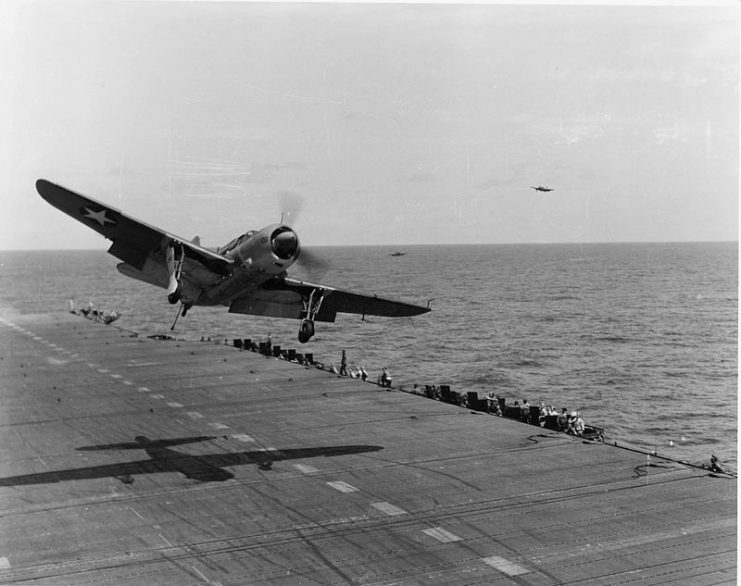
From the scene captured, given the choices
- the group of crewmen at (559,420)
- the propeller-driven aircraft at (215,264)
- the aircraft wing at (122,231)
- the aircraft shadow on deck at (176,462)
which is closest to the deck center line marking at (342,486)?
the aircraft shadow on deck at (176,462)

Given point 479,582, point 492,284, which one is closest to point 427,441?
point 479,582

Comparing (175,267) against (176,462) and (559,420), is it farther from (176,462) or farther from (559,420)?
(559,420)

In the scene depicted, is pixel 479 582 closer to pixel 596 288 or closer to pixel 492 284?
pixel 596 288

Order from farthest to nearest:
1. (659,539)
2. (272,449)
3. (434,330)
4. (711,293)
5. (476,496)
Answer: (711,293), (434,330), (272,449), (476,496), (659,539)

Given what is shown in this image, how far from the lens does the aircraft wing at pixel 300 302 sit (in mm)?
29625

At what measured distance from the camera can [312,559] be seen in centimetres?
2084

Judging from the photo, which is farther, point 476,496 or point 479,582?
point 476,496

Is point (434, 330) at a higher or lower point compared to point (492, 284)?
lower

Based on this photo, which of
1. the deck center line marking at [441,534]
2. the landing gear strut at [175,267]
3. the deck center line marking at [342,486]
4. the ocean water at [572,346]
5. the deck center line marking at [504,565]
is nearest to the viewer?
the deck center line marking at [504,565]

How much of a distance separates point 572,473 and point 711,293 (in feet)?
432

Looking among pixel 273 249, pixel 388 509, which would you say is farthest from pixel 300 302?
pixel 388 509

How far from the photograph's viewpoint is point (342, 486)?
88.7 ft

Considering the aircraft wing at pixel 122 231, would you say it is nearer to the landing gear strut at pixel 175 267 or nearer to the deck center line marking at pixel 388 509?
the landing gear strut at pixel 175 267

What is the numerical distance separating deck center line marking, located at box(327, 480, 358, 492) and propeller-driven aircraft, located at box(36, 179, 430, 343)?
550 centimetres
